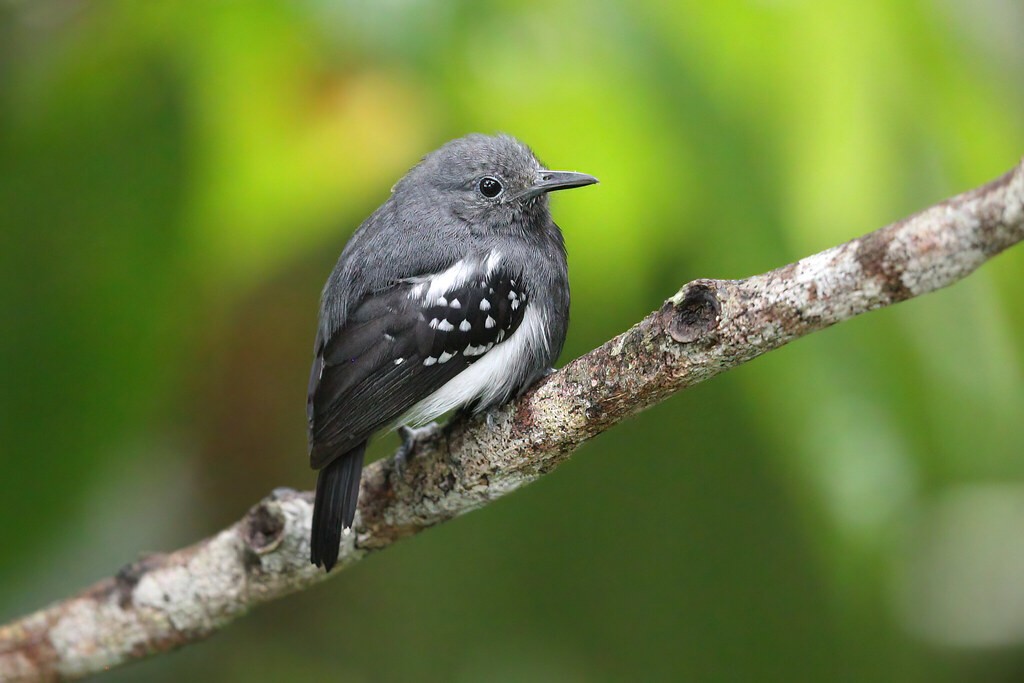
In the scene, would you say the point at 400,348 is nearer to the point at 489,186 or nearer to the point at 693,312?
the point at 489,186

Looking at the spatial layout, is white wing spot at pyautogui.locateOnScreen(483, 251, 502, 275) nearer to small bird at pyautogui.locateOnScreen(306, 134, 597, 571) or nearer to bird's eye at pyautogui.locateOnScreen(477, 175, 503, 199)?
small bird at pyautogui.locateOnScreen(306, 134, 597, 571)

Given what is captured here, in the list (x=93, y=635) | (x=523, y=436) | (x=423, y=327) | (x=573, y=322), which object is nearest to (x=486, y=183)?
(x=423, y=327)

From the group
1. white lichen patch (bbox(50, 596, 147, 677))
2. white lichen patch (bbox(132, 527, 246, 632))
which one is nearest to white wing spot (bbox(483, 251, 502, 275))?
white lichen patch (bbox(132, 527, 246, 632))

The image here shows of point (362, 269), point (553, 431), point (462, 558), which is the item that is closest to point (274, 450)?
point (462, 558)

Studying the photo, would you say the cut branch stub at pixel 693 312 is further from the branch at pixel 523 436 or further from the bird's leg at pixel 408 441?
the bird's leg at pixel 408 441

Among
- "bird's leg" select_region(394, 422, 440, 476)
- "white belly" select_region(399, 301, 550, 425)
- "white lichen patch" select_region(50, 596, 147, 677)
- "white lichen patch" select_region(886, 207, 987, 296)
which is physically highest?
"white belly" select_region(399, 301, 550, 425)

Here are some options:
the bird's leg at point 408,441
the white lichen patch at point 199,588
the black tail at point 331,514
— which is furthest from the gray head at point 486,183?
the white lichen patch at point 199,588

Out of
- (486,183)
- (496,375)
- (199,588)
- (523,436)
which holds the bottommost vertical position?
(199,588)
